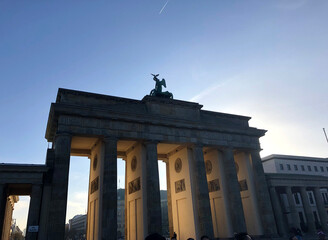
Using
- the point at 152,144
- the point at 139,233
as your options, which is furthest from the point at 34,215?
the point at 152,144

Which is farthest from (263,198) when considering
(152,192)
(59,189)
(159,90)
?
(59,189)

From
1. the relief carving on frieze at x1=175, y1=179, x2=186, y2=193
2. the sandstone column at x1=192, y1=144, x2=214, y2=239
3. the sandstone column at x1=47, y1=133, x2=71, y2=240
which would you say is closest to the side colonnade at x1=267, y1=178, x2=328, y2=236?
the sandstone column at x1=192, y1=144, x2=214, y2=239

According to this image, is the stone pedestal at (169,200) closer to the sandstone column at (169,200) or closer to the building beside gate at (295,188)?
the sandstone column at (169,200)

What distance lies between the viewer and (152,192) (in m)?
22.6

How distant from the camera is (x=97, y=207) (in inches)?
869

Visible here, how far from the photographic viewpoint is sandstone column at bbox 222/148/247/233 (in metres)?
25.2

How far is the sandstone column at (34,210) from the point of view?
18.1 meters

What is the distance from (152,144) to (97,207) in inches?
291

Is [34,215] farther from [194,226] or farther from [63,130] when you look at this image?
[194,226]

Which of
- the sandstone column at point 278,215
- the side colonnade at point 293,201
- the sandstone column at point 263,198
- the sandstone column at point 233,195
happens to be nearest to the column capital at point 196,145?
the sandstone column at point 233,195

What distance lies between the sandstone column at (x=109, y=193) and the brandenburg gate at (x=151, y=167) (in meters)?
0.07

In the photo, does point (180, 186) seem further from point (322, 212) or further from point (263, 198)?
point (322, 212)

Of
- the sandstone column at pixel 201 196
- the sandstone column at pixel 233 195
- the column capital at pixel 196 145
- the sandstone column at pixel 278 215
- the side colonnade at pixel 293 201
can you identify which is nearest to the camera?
the sandstone column at pixel 201 196

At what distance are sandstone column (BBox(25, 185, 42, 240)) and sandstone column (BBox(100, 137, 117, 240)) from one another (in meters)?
4.71
